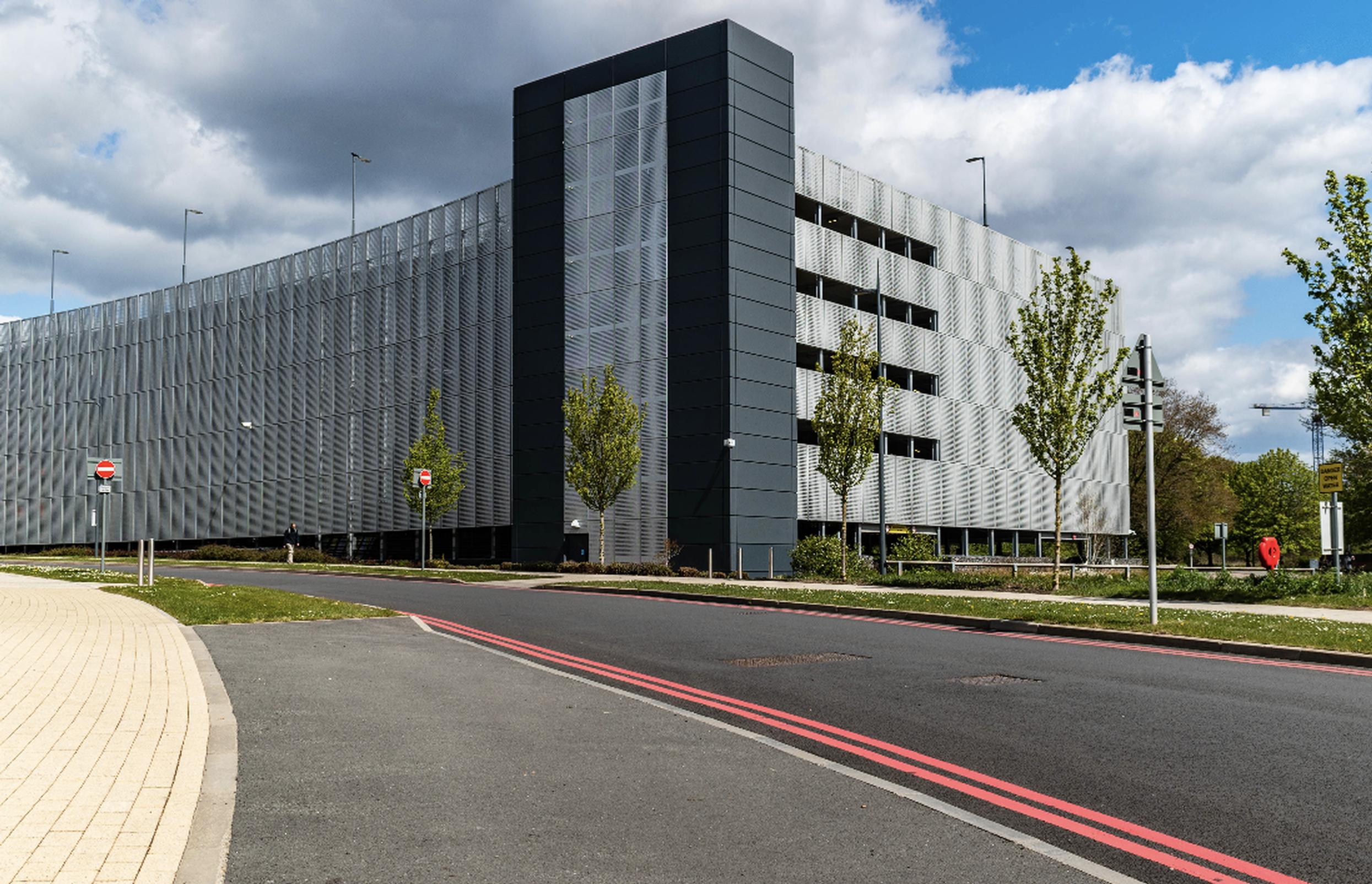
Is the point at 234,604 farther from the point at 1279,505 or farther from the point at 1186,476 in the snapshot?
the point at 1279,505

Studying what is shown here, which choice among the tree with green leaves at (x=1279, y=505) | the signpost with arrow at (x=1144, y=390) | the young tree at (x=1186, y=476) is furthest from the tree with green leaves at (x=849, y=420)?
the tree with green leaves at (x=1279, y=505)

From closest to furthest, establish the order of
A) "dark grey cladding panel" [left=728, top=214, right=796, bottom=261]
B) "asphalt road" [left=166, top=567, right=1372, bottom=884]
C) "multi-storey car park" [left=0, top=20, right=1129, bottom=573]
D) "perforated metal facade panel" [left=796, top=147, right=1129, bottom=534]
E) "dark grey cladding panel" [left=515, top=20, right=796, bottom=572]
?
"asphalt road" [left=166, top=567, right=1372, bottom=884] < "dark grey cladding panel" [left=515, top=20, right=796, bottom=572] < "dark grey cladding panel" [left=728, top=214, right=796, bottom=261] < "multi-storey car park" [left=0, top=20, right=1129, bottom=573] < "perforated metal facade panel" [left=796, top=147, right=1129, bottom=534]

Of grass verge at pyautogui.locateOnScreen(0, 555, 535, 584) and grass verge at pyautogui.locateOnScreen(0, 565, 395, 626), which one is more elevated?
grass verge at pyautogui.locateOnScreen(0, 565, 395, 626)

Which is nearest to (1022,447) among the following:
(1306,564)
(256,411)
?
(256,411)

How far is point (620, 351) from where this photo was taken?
4003 cm

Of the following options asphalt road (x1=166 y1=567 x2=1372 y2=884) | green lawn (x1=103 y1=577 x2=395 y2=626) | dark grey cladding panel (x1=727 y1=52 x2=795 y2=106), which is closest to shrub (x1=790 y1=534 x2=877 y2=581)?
dark grey cladding panel (x1=727 y1=52 x2=795 y2=106)

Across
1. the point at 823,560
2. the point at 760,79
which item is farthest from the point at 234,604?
the point at 760,79

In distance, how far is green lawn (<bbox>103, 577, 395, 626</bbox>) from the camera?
→ 15.6 m

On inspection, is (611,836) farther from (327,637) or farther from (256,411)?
(256,411)

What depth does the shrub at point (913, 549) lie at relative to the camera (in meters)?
41.3

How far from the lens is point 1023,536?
55.1 meters

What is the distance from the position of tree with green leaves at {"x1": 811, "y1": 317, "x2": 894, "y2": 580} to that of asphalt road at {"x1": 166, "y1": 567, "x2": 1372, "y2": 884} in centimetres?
1596

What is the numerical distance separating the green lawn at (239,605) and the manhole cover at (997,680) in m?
9.57

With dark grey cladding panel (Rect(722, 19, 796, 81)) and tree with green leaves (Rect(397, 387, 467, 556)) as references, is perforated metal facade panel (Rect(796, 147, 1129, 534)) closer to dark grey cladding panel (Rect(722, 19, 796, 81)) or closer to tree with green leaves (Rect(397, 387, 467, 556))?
dark grey cladding panel (Rect(722, 19, 796, 81))
